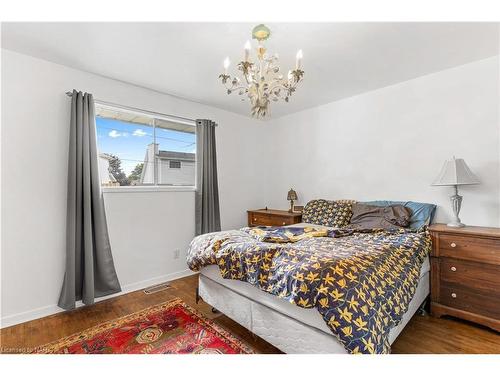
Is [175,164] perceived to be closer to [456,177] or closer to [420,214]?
[420,214]

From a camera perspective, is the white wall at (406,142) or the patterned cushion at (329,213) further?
the patterned cushion at (329,213)

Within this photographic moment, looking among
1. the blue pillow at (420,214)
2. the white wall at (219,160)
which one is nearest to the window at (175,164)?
the white wall at (219,160)

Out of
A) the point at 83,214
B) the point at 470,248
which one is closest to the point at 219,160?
the point at 83,214

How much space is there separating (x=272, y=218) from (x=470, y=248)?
2230 mm

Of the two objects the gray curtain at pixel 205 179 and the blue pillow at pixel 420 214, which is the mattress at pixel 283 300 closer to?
the blue pillow at pixel 420 214

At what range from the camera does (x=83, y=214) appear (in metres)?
2.53

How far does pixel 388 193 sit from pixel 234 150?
2.30 meters

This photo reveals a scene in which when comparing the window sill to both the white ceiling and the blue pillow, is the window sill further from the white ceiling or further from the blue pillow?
the blue pillow

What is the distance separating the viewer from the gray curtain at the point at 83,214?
95.8 inches

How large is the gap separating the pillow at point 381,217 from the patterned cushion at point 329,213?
4.6 inches

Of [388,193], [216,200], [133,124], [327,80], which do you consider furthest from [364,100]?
[133,124]

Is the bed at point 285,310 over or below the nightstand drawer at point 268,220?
below
